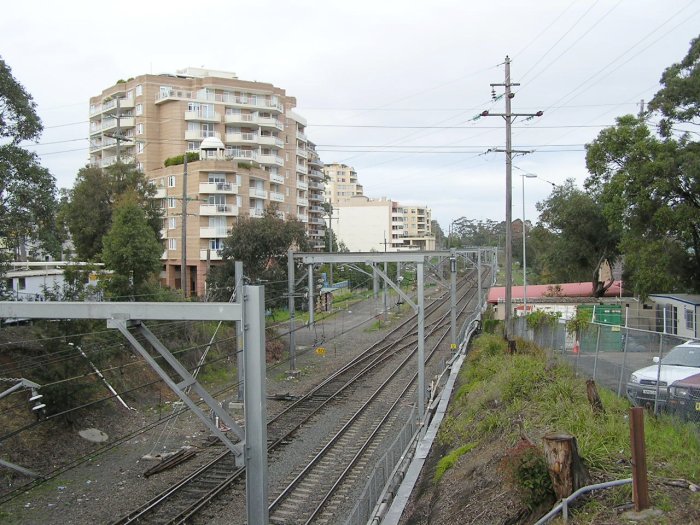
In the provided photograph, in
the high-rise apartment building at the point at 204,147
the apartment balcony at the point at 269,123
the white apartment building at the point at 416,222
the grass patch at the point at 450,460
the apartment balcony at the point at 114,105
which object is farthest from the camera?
the white apartment building at the point at 416,222

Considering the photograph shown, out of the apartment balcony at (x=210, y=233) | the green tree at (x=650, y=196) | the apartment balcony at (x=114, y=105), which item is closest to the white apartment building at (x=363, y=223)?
the apartment balcony at (x=114, y=105)

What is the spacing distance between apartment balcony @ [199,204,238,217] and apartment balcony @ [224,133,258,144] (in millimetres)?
11656

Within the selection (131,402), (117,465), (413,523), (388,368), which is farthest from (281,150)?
(413,523)

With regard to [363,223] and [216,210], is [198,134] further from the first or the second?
[363,223]

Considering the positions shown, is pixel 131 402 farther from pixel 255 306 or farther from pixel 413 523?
pixel 255 306

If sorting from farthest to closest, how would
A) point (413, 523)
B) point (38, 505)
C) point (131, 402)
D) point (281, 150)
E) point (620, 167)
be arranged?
point (281, 150), point (620, 167), point (131, 402), point (38, 505), point (413, 523)

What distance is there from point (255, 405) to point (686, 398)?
685cm

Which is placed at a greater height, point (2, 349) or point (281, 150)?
point (281, 150)

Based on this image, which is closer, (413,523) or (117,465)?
(413,523)

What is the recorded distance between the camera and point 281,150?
6294cm

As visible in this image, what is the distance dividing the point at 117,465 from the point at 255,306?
9.04 m

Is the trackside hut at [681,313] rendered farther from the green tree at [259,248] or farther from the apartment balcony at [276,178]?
the apartment balcony at [276,178]

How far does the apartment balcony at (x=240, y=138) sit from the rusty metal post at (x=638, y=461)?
5615cm

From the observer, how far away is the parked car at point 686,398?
9252 mm
